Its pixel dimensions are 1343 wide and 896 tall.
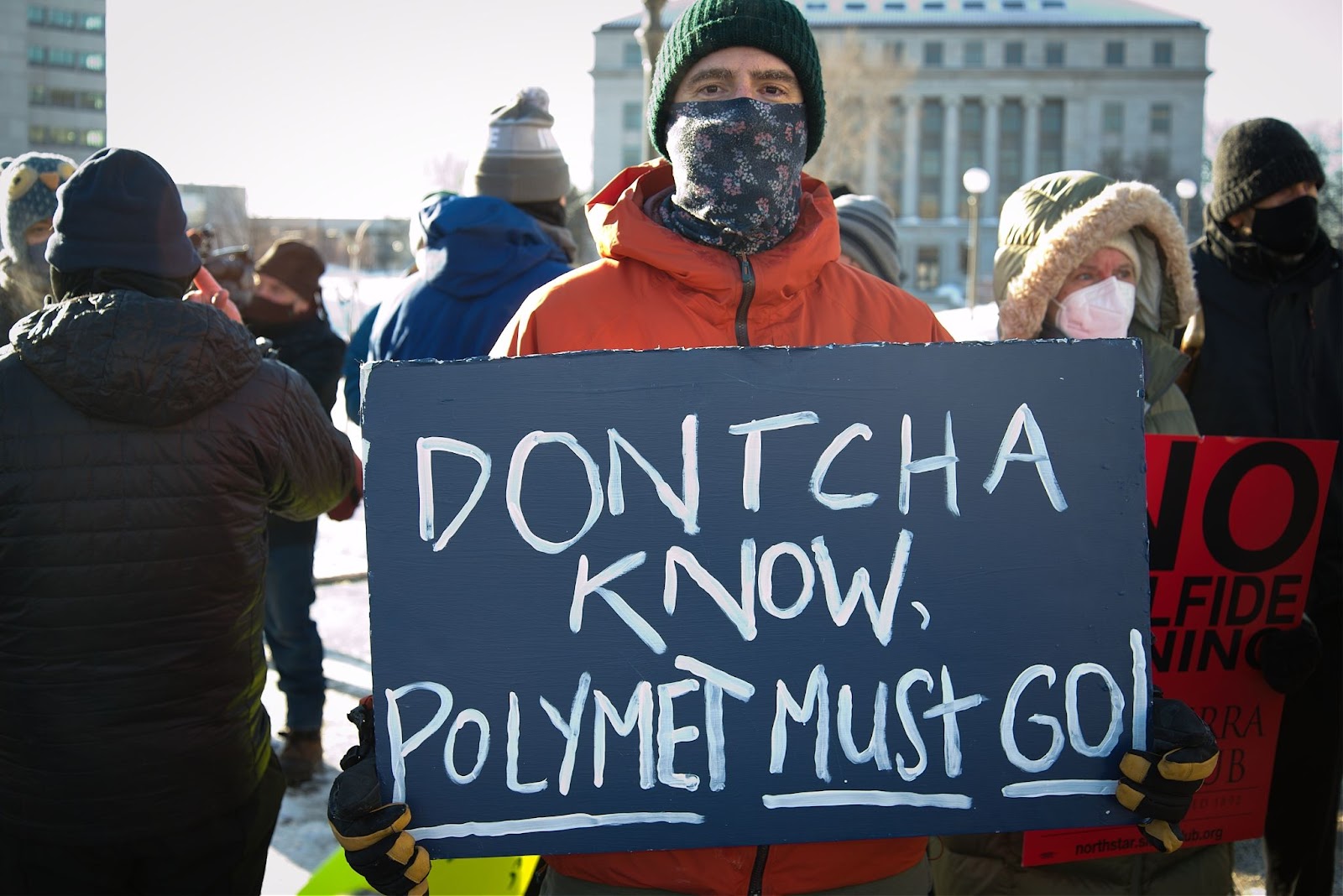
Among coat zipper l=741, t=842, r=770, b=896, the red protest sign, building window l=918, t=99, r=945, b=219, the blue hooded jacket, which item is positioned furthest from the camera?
building window l=918, t=99, r=945, b=219

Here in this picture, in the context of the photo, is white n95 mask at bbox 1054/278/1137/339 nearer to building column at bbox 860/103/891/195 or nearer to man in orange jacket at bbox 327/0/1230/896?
man in orange jacket at bbox 327/0/1230/896

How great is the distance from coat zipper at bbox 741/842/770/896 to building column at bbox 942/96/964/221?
69640 millimetres

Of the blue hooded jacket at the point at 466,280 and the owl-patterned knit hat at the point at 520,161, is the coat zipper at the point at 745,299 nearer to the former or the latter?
the blue hooded jacket at the point at 466,280

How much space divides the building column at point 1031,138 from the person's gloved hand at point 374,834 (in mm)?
72909

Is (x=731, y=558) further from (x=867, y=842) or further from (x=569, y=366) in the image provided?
(x=867, y=842)

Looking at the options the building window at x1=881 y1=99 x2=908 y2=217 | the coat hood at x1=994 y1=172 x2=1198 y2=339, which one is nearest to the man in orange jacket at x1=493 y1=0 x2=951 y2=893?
the coat hood at x1=994 y1=172 x2=1198 y2=339

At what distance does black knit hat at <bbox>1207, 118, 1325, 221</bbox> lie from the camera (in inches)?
129

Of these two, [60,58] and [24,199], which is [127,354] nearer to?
[24,199]

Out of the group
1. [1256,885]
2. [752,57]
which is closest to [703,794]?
[752,57]

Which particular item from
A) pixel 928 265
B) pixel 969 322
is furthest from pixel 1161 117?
pixel 969 322

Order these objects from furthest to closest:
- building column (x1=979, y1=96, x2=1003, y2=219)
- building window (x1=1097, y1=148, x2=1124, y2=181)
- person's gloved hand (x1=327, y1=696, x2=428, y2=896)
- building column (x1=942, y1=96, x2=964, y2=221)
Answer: building column (x1=979, y1=96, x2=1003, y2=219), building column (x1=942, y1=96, x2=964, y2=221), building window (x1=1097, y1=148, x2=1124, y2=181), person's gloved hand (x1=327, y1=696, x2=428, y2=896)

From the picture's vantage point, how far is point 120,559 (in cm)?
214

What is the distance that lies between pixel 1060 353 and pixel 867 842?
878mm

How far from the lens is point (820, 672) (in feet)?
5.39
